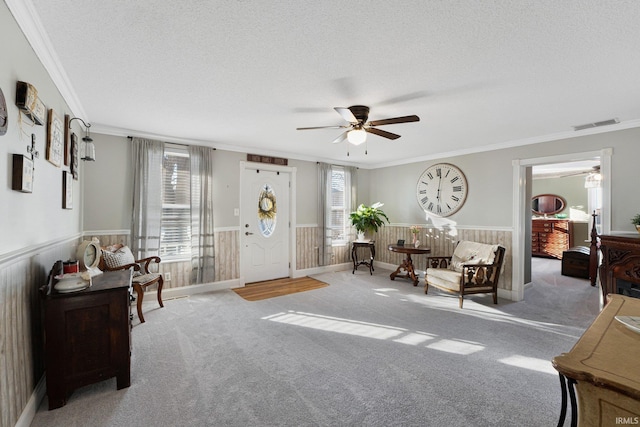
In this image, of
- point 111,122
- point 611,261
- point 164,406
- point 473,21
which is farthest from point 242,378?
point 611,261

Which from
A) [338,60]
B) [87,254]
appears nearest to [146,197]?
[87,254]

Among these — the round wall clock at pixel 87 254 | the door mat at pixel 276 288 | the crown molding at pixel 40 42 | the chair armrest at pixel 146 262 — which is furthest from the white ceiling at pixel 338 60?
the door mat at pixel 276 288

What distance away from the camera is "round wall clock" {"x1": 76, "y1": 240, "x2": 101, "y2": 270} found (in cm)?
256

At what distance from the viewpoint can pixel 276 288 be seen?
4.91 m

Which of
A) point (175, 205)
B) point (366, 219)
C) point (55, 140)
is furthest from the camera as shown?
point (366, 219)

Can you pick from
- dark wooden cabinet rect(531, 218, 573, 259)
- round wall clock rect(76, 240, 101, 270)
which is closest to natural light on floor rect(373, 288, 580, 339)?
round wall clock rect(76, 240, 101, 270)

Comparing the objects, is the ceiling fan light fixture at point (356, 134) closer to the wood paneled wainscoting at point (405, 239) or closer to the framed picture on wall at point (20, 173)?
the framed picture on wall at point (20, 173)

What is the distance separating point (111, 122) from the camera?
366cm

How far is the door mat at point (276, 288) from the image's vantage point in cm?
450

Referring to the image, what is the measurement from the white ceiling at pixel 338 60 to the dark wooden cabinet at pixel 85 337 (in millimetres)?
1722

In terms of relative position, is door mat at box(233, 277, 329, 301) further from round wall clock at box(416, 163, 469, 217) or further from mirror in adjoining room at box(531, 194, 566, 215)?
mirror in adjoining room at box(531, 194, 566, 215)

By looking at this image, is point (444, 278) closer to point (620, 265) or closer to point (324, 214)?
point (620, 265)

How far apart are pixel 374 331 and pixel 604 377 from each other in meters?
2.40

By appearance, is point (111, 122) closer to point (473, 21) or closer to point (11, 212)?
point (11, 212)
